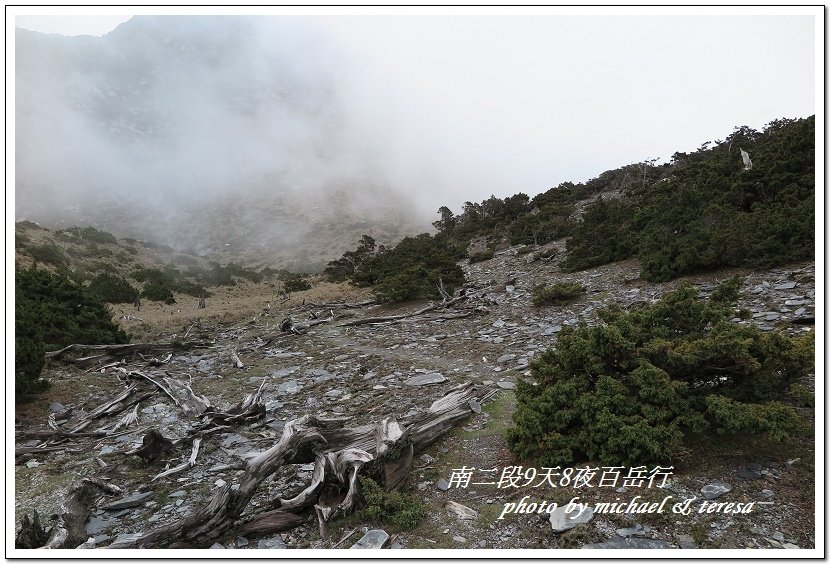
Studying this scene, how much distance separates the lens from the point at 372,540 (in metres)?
3.97

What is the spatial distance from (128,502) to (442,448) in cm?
422

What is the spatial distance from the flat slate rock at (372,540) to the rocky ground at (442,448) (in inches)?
0.9

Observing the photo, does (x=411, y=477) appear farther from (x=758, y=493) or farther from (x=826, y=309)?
(x=826, y=309)

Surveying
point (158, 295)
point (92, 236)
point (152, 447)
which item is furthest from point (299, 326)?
point (92, 236)

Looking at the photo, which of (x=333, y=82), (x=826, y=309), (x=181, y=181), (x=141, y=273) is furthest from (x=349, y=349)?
(x=333, y=82)

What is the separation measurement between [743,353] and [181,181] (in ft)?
448

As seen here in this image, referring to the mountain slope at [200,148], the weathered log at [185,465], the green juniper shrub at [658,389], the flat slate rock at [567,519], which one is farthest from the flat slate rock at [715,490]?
the mountain slope at [200,148]

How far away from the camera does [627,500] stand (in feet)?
Result: 13.3

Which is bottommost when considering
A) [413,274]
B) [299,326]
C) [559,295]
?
[559,295]

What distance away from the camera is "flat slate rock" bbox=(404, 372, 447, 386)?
8.84 m

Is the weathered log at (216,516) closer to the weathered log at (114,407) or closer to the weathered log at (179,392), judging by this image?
the weathered log at (179,392)

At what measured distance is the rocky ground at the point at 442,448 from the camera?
381 centimetres

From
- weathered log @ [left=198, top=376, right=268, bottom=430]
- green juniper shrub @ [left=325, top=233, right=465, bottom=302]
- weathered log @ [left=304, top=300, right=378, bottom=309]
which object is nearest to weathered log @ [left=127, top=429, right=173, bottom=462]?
weathered log @ [left=198, top=376, right=268, bottom=430]

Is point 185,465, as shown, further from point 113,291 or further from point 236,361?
point 113,291
